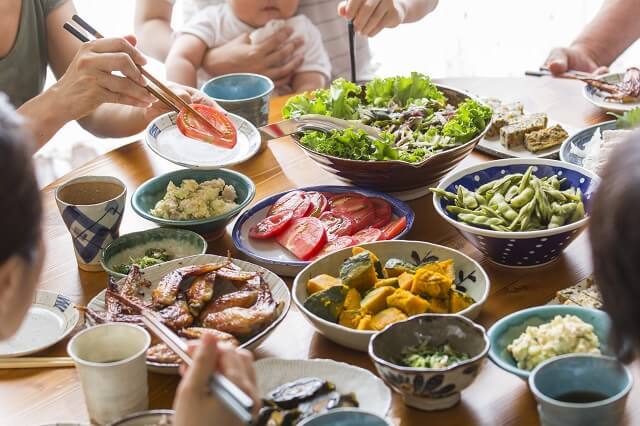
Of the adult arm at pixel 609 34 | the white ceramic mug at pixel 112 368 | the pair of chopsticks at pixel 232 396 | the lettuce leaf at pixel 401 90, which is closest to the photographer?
the pair of chopsticks at pixel 232 396

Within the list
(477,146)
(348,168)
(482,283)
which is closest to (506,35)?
(477,146)

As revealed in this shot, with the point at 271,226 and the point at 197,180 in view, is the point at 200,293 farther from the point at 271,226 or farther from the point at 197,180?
the point at 197,180

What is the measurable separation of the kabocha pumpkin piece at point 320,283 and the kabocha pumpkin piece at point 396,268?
10 centimetres

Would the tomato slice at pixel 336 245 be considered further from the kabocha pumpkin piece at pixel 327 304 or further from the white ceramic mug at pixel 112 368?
the white ceramic mug at pixel 112 368

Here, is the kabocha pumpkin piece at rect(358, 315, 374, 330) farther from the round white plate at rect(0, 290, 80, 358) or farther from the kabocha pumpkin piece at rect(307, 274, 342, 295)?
the round white plate at rect(0, 290, 80, 358)

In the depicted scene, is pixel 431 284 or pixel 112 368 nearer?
pixel 112 368

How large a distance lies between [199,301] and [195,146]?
24.2 inches

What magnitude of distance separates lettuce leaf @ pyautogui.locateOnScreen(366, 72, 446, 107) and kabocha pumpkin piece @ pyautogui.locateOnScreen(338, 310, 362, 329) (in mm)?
910

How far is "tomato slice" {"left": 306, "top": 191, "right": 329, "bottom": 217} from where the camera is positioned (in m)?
1.96

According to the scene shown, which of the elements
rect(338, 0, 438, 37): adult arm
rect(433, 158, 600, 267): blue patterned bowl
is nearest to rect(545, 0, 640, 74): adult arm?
rect(338, 0, 438, 37): adult arm

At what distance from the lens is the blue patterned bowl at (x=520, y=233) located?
5.46 ft

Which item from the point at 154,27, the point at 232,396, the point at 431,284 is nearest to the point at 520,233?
the point at 431,284

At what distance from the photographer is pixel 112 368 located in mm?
1329

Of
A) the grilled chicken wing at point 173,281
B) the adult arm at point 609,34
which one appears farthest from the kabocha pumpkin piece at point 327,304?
the adult arm at point 609,34
